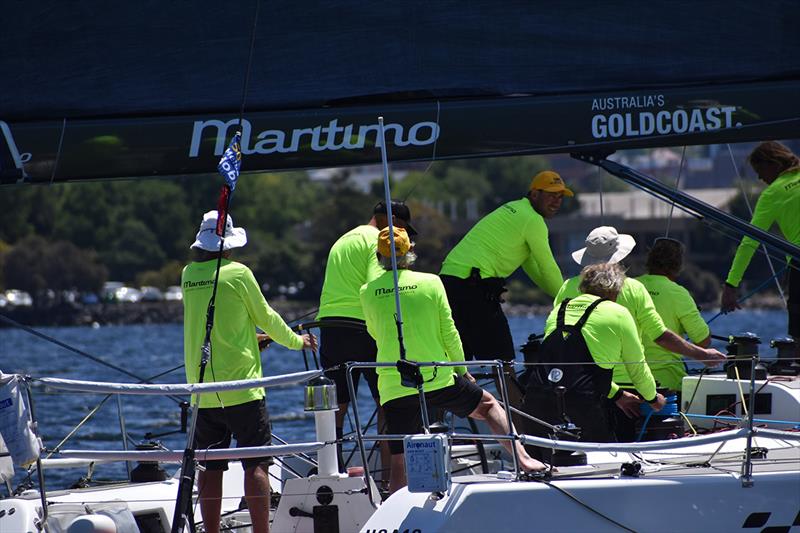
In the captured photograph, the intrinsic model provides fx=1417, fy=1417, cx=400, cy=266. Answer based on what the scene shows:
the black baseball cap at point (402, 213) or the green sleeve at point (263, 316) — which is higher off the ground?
the black baseball cap at point (402, 213)

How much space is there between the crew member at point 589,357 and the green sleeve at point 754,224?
143 centimetres

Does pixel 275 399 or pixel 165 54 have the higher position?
pixel 165 54

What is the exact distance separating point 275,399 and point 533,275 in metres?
12.4

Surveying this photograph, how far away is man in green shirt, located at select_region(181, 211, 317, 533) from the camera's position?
5246mm

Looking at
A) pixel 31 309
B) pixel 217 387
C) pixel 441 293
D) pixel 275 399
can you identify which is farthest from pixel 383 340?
pixel 31 309

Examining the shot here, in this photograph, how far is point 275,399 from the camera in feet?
60.0

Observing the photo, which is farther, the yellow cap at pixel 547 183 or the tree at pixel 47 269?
the tree at pixel 47 269

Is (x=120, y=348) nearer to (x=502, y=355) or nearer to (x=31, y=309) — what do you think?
(x=31, y=309)

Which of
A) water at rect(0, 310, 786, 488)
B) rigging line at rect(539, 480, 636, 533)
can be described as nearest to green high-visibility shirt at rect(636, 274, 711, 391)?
rigging line at rect(539, 480, 636, 533)

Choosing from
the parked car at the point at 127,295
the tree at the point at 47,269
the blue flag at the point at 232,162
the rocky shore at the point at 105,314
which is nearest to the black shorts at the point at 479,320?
the blue flag at the point at 232,162

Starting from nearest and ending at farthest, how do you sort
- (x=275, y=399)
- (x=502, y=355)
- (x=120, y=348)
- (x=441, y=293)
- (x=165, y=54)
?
(x=441, y=293) < (x=165, y=54) < (x=502, y=355) < (x=275, y=399) < (x=120, y=348)

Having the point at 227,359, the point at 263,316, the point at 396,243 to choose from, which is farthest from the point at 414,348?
the point at 227,359

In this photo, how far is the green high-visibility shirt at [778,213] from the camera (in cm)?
658

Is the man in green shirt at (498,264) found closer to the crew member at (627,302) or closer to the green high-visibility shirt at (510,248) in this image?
the green high-visibility shirt at (510,248)
